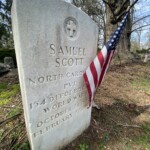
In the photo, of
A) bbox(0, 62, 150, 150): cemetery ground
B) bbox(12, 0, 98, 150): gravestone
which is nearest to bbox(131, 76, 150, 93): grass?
bbox(0, 62, 150, 150): cemetery ground

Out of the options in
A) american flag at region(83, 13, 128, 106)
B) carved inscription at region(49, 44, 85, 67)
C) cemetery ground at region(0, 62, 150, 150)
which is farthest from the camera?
cemetery ground at region(0, 62, 150, 150)

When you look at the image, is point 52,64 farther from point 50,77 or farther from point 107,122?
point 107,122

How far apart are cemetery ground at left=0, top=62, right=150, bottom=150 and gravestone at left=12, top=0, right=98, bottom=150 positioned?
1.14 ft

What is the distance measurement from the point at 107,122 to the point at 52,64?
171 centimetres

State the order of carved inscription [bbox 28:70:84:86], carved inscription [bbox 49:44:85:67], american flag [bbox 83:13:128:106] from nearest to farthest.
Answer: carved inscription [bbox 28:70:84:86]
carved inscription [bbox 49:44:85:67]
american flag [bbox 83:13:128:106]

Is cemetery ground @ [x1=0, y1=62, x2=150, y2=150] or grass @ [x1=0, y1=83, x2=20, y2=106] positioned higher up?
grass @ [x1=0, y1=83, x2=20, y2=106]

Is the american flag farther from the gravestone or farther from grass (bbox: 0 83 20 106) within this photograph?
grass (bbox: 0 83 20 106)

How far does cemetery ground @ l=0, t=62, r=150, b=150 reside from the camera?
2.28m

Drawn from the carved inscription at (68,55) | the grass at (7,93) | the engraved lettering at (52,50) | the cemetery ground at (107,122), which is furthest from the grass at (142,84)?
the engraved lettering at (52,50)

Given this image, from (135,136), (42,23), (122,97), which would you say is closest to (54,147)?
(135,136)

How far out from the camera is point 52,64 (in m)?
1.76

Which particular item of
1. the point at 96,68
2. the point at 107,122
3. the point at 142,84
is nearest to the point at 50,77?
the point at 96,68

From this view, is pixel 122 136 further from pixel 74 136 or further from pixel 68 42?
pixel 68 42

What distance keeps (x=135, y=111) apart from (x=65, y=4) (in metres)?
2.63
